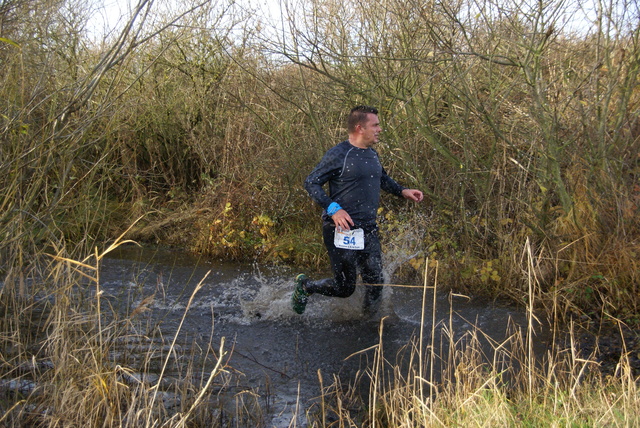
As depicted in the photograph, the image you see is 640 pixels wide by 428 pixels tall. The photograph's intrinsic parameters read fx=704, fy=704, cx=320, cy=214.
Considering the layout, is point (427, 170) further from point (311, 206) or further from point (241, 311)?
point (241, 311)

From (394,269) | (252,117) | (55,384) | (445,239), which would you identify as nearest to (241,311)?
(394,269)

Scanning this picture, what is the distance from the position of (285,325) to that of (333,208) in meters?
1.38

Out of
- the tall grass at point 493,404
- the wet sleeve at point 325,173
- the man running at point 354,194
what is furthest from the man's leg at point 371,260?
the tall grass at point 493,404

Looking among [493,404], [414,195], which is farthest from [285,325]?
[493,404]

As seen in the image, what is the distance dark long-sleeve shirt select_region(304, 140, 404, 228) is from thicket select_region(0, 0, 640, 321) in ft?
3.64

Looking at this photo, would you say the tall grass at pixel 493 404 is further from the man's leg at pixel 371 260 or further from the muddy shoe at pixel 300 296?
the muddy shoe at pixel 300 296

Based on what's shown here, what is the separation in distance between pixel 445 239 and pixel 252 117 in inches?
162

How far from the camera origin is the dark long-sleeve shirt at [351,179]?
5844 mm

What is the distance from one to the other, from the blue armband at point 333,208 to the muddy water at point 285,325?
1.10m

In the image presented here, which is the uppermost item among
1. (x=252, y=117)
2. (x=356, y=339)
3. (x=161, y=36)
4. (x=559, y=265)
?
(x=161, y=36)

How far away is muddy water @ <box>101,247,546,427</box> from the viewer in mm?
4855

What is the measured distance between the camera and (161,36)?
39.3 feet

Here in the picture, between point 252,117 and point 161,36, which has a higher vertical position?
point 161,36

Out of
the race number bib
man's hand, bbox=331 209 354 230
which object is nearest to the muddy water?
the race number bib
